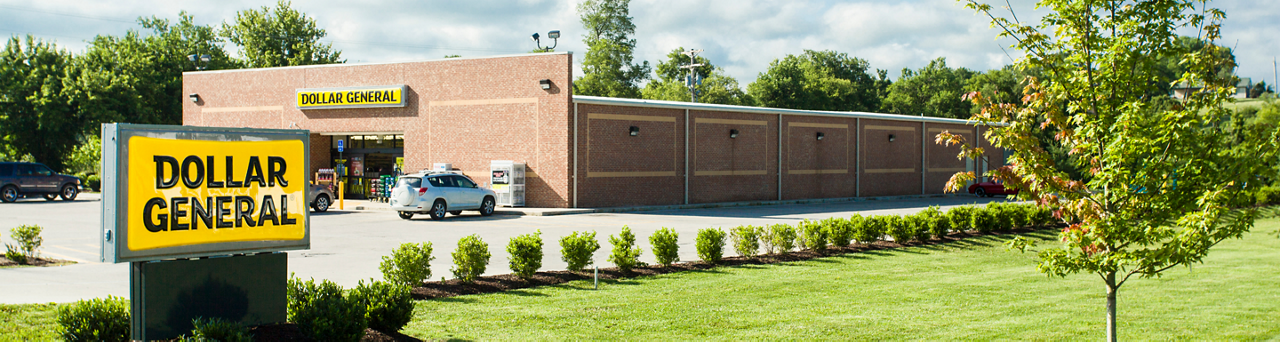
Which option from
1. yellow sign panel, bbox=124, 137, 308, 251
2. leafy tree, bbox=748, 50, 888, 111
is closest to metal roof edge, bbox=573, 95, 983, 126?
yellow sign panel, bbox=124, 137, 308, 251

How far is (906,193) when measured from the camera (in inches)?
1695

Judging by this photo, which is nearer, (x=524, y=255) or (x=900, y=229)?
(x=524, y=255)

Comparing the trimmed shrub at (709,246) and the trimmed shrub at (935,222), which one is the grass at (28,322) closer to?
the trimmed shrub at (709,246)

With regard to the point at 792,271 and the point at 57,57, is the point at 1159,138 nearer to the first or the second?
the point at 792,271

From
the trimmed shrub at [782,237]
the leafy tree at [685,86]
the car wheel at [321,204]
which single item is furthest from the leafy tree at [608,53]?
the trimmed shrub at [782,237]

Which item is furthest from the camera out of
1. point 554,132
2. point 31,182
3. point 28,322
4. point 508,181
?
point 31,182

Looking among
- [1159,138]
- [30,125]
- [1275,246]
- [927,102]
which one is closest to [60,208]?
[30,125]

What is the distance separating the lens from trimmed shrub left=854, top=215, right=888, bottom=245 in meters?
16.0

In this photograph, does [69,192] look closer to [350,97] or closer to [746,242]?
[350,97]

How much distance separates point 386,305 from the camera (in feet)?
23.0

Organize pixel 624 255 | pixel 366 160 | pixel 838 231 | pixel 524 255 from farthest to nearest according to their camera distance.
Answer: pixel 366 160, pixel 838 231, pixel 624 255, pixel 524 255

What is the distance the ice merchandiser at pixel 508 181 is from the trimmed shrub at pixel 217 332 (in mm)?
23673

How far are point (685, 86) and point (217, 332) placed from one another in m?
64.2

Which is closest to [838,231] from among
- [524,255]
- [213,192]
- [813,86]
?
[524,255]
